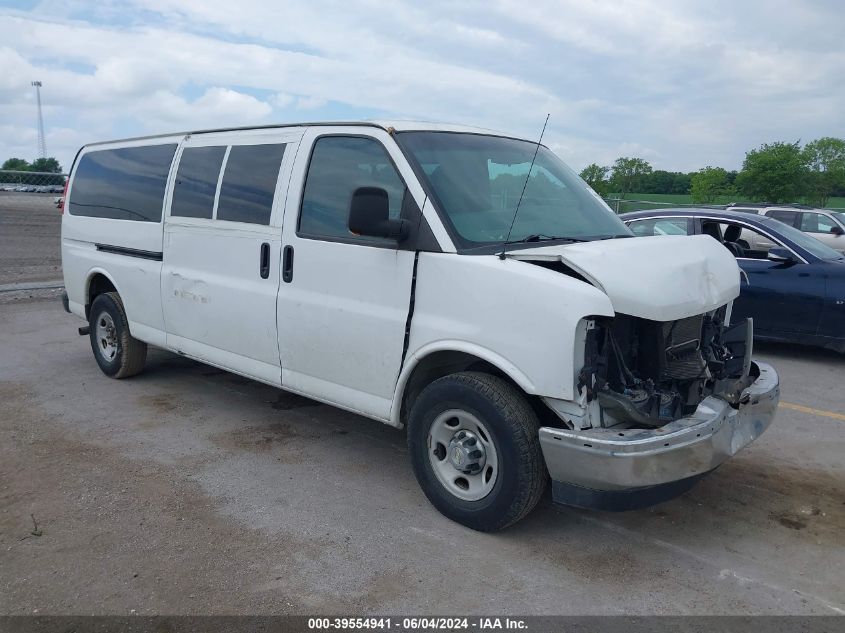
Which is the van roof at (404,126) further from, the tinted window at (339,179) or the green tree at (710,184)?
the green tree at (710,184)

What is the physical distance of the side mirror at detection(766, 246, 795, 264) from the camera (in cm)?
779

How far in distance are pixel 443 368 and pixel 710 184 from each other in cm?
4351

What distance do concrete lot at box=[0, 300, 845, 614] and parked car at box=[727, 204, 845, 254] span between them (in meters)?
10.8

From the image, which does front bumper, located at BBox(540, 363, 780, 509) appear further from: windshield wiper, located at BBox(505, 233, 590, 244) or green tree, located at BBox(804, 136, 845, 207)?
green tree, located at BBox(804, 136, 845, 207)

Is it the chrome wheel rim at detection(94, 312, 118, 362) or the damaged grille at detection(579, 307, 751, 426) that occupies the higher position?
the damaged grille at detection(579, 307, 751, 426)

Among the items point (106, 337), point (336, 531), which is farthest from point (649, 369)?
point (106, 337)

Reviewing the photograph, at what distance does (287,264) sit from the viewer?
15.2ft

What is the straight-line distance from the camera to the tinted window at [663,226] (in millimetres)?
8547

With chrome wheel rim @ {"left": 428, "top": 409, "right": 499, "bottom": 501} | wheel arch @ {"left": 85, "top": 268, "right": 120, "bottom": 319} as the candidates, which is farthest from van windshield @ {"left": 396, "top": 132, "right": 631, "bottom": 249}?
wheel arch @ {"left": 85, "top": 268, "right": 120, "bottom": 319}

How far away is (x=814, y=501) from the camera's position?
169 inches

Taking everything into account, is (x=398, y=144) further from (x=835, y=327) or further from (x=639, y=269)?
(x=835, y=327)

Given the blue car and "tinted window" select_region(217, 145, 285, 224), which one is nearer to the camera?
"tinted window" select_region(217, 145, 285, 224)

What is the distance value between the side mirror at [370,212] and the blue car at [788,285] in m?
4.64

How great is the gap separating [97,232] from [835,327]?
7506 millimetres
